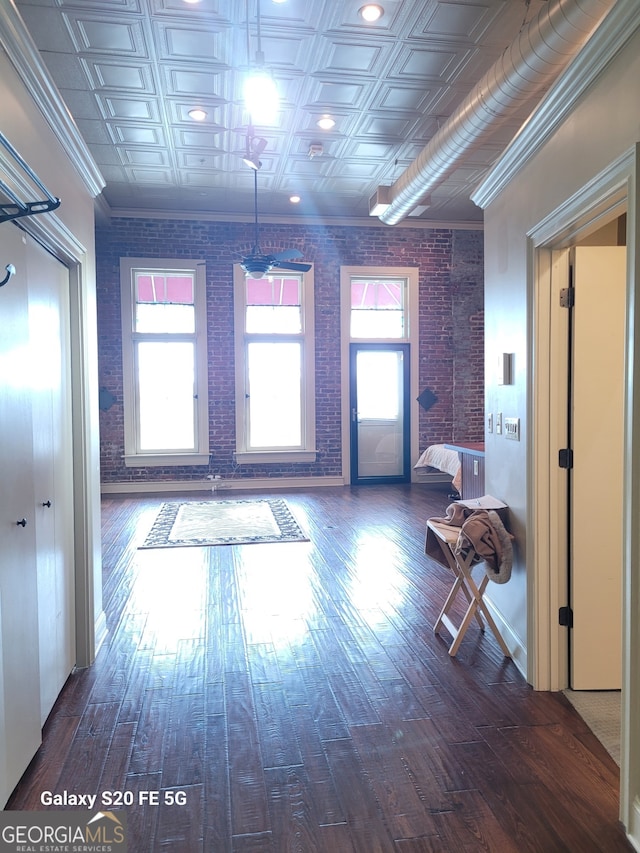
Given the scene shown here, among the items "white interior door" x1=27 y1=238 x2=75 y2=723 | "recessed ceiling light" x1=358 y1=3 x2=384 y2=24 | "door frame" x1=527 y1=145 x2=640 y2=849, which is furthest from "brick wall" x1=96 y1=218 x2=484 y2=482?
"door frame" x1=527 y1=145 x2=640 y2=849

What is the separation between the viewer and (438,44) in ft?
13.4

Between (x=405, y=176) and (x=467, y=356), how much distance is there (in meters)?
3.49

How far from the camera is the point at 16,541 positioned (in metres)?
1.98

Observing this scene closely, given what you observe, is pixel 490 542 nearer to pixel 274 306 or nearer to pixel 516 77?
pixel 516 77

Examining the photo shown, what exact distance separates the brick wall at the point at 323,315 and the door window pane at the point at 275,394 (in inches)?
11.7

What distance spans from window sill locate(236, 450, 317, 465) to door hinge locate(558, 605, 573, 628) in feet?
19.2

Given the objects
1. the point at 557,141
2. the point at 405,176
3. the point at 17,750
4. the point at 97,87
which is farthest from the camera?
the point at 405,176

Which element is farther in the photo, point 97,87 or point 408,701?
point 97,87

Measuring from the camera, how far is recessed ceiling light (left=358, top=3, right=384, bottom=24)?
11.9 ft

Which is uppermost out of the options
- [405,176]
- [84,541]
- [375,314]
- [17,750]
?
[405,176]

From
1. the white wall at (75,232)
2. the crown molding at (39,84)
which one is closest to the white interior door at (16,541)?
the white wall at (75,232)

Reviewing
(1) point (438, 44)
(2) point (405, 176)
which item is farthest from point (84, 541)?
(2) point (405, 176)

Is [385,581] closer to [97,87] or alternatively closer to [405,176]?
[405,176]

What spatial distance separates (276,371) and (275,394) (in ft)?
1.12
